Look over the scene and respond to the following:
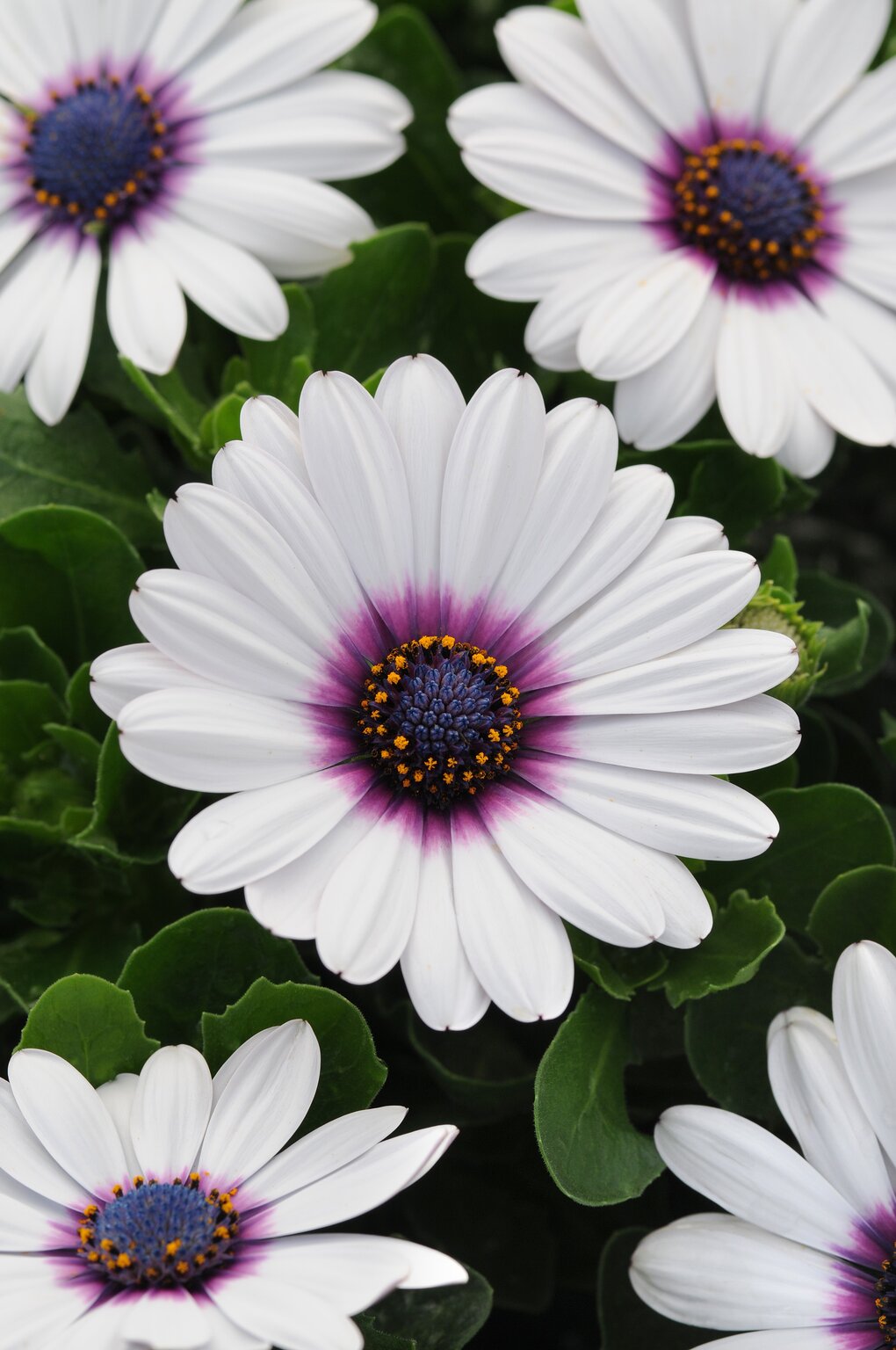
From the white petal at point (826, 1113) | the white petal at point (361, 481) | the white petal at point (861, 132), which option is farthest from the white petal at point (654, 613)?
the white petal at point (861, 132)

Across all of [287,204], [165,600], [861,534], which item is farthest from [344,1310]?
[861,534]

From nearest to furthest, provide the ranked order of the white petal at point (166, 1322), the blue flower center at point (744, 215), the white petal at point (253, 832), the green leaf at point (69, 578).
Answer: the white petal at point (166, 1322)
the white petal at point (253, 832)
the green leaf at point (69, 578)
the blue flower center at point (744, 215)

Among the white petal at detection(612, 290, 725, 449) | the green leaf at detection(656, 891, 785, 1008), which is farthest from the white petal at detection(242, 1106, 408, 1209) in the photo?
the white petal at detection(612, 290, 725, 449)

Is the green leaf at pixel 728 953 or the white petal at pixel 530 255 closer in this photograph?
the green leaf at pixel 728 953

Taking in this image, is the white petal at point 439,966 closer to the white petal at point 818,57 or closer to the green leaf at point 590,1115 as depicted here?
the green leaf at point 590,1115

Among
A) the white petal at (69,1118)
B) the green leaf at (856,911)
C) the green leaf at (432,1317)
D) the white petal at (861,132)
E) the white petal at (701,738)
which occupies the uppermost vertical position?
the white petal at (861,132)

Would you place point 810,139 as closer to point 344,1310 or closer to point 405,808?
point 405,808

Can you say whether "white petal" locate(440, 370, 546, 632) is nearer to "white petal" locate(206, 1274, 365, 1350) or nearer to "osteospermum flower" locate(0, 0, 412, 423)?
"osteospermum flower" locate(0, 0, 412, 423)
